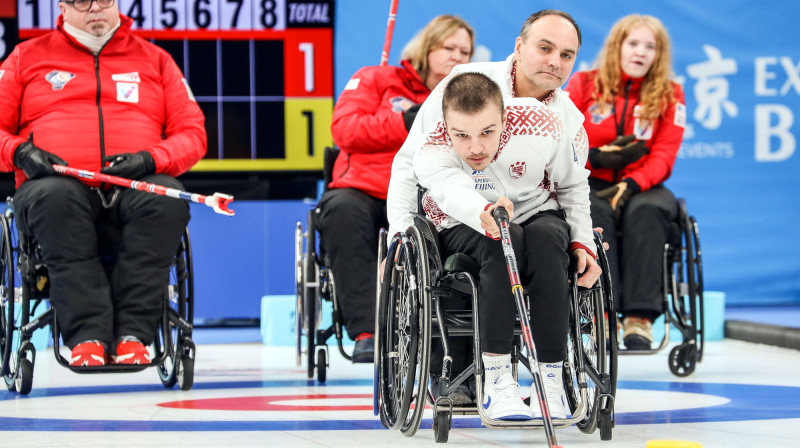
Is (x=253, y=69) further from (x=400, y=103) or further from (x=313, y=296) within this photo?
(x=313, y=296)

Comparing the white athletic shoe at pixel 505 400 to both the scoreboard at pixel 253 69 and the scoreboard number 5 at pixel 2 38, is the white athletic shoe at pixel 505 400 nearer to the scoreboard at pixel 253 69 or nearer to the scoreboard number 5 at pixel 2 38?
the scoreboard at pixel 253 69

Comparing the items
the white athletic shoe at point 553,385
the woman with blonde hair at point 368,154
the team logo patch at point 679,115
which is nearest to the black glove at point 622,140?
the team logo patch at point 679,115

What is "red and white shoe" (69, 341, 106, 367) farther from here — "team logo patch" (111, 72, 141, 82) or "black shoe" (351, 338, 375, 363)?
"team logo patch" (111, 72, 141, 82)

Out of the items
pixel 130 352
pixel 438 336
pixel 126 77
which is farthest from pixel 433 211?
pixel 126 77

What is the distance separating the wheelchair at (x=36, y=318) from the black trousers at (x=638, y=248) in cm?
137

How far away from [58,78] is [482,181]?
5.94 ft

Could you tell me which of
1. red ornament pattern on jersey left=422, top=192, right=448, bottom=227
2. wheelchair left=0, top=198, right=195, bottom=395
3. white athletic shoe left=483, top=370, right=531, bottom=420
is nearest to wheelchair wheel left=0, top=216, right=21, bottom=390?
A: wheelchair left=0, top=198, right=195, bottom=395

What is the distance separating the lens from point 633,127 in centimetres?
433

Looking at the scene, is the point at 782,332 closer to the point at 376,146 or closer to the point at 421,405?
the point at 376,146

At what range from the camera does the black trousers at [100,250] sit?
3.60 metres

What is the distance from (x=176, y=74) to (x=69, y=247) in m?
0.78

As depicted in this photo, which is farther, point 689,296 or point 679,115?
point 679,115

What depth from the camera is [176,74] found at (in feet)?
13.5

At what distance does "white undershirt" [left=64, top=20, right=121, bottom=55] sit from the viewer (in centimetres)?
395
